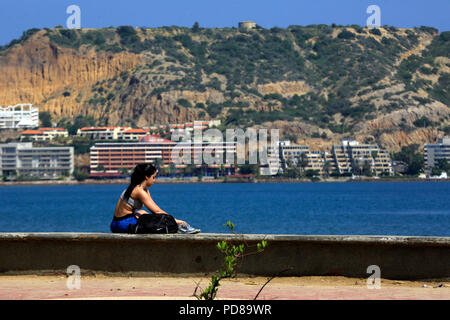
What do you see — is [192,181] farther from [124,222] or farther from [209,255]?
[209,255]

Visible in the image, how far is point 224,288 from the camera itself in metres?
8.71

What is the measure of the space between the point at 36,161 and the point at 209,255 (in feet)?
593

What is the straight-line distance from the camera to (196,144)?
173625mm

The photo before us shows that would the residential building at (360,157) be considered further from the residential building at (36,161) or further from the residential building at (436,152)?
the residential building at (36,161)

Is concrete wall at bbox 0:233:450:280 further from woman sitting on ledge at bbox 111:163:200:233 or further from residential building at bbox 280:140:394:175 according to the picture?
residential building at bbox 280:140:394:175

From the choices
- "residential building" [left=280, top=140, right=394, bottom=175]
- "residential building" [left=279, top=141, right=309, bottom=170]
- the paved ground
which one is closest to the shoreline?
"residential building" [left=280, top=140, right=394, bottom=175]

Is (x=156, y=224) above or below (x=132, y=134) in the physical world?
below

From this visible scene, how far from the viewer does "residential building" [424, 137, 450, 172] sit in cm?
16838

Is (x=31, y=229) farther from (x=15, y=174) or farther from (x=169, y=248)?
(x=15, y=174)

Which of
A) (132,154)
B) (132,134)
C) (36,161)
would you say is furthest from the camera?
(132,134)

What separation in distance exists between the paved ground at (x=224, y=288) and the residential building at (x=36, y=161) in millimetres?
174715

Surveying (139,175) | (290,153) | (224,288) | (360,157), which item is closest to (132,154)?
(290,153)

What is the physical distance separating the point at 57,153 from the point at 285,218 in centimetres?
13271
